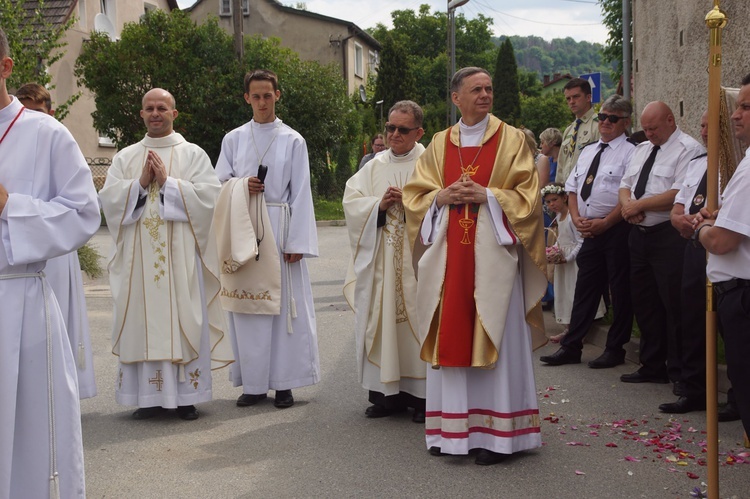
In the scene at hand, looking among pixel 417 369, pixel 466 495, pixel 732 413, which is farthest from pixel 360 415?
pixel 732 413

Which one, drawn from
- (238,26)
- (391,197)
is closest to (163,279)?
(391,197)

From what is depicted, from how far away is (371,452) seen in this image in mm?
5828

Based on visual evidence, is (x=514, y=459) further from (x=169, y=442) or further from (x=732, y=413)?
(x=169, y=442)

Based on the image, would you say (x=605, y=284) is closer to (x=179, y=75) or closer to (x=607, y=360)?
(x=607, y=360)

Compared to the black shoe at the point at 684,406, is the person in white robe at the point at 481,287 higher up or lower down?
higher up

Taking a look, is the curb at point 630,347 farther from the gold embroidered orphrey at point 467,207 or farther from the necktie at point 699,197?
the gold embroidered orphrey at point 467,207

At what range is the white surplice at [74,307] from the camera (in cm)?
600

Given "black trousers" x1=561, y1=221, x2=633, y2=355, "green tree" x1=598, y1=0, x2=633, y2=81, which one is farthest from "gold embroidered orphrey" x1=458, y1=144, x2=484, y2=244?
"green tree" x1=598, y1=0, x2=633, y2=81

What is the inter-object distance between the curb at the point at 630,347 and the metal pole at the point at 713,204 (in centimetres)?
243

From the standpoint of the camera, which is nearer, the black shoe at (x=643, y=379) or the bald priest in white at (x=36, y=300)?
the bald priest in white at (x=36, y=300)

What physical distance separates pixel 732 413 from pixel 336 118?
24487mm

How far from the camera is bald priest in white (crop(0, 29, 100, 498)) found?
3613mm

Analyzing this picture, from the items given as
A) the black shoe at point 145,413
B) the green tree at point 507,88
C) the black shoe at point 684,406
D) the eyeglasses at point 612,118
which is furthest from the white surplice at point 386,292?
the green tree at point 507,88

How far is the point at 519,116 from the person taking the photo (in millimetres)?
78375
